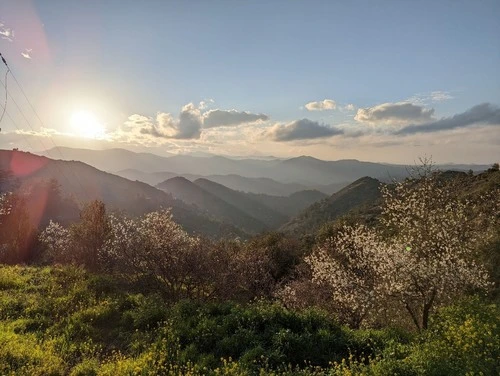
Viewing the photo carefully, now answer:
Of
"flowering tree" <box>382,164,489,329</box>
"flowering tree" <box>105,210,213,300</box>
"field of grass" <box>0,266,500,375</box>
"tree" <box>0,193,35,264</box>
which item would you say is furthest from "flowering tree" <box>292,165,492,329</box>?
"tree" <box>0,193,35,264</box>

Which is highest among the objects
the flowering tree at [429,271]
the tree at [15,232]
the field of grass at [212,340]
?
the flowering tree at [429,271]

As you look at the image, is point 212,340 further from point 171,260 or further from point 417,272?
point 417,272

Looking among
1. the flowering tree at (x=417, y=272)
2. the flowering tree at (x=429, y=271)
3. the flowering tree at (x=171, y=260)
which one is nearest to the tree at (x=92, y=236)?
the flowering tree at (x=171, y=260)

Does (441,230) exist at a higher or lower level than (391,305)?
A: higher

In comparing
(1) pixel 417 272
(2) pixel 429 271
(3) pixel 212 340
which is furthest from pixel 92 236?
(2) pixel 429 271

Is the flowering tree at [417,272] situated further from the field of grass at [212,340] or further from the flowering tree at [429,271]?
the field of grass at [212,340]

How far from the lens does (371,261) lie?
2742 cm

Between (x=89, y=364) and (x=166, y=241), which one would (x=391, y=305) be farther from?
(x=89, y=364)

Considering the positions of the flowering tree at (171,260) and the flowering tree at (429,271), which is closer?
the flowering tree at (429,271)

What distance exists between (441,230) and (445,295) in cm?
761

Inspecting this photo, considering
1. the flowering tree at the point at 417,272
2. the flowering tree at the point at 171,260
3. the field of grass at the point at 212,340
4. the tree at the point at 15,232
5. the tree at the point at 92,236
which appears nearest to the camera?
the field of grass at the point at 212,340

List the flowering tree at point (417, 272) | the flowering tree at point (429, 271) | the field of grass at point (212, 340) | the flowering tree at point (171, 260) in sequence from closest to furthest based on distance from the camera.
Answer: the field of grass at point (212, 340)
the flowering tree at point (429, 271)
the flowering tree at point (417, 272)
the flowering tree at point (171, 260)

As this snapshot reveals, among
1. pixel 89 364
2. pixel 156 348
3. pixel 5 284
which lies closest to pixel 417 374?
pixel 156 348

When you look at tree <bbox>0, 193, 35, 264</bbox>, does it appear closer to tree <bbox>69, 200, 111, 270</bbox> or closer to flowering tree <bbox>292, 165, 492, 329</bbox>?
tree <bbox>69, 200, 111, 270</bbox>
